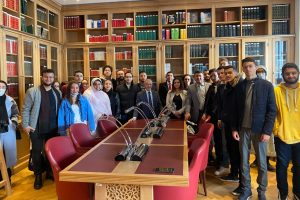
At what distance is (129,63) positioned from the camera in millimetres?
6277

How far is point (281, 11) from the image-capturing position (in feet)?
18.8

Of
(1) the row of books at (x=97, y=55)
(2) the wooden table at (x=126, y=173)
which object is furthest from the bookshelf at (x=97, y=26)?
(2) the wooden table at (x=126, y=173)

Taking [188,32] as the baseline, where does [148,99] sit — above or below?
below

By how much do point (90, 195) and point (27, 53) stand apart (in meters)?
3.74

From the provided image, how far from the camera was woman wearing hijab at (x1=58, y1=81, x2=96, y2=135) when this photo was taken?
3.50 metres

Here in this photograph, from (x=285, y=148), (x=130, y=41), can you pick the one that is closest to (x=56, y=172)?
(x=285, y=148)

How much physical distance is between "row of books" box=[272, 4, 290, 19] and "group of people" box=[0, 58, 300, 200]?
2.45m

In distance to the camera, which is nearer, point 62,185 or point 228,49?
point 62,185

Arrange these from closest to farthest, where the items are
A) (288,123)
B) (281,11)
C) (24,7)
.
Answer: (288,123)
(24,7)
(281,11)

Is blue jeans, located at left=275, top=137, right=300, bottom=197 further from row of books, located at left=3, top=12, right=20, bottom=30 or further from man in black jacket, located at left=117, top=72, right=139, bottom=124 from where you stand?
row of books, located at left=3, top=12, right=20, bottom=30

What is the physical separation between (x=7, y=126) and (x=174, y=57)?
3.80 meters

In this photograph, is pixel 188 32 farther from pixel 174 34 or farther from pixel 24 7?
pixel 24 7

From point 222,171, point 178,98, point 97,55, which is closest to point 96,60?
point 97,55

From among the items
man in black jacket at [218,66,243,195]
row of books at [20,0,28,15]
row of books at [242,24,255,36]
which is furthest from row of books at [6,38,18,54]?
row of books at [242,24,255,36]
